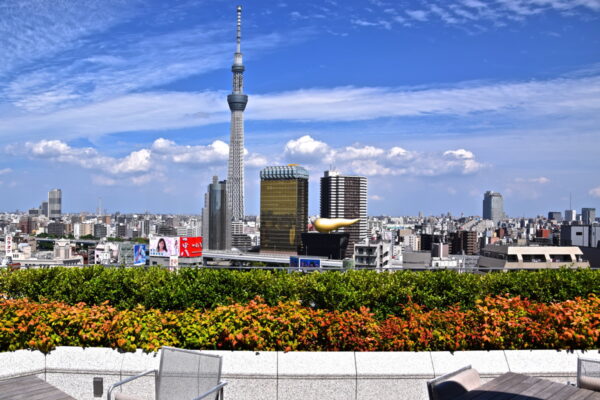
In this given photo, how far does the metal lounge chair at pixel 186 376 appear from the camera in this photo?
4242mm

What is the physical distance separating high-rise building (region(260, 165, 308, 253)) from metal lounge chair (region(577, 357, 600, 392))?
17513 centimetres

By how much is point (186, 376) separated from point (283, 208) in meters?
180

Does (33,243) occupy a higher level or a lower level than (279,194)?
lower

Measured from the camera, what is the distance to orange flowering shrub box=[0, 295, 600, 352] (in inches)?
229

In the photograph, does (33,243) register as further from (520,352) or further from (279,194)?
(520,352)

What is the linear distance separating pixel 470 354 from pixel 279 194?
18086 centimetres

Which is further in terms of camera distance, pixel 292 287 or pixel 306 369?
pixel 292 287

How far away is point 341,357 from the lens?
5.41 m

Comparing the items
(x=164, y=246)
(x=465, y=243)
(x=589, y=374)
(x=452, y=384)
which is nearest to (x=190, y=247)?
(x=164, y=246)

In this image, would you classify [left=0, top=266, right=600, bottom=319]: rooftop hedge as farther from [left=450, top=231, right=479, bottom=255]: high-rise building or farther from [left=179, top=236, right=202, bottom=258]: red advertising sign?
[left=450, top=231, right=479, bottom=255]: high-rise building

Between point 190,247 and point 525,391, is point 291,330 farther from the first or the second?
point 190,247

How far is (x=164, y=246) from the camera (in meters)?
118

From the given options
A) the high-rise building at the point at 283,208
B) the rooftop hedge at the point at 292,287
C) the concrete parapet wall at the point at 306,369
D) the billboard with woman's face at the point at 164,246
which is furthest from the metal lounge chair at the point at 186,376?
the high-rise building at the point at 283,208

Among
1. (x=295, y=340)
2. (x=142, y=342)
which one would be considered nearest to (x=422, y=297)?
(x=295, y=340)
